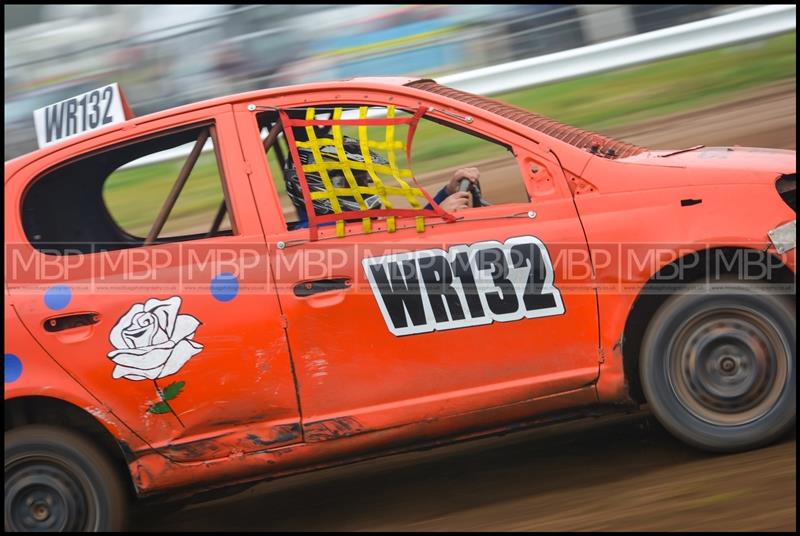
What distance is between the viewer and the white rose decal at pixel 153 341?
4738 millimetres

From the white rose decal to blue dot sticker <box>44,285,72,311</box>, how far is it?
257mm

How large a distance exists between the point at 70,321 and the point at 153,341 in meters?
0.39

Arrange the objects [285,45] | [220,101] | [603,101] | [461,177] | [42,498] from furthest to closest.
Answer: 1. [285,45]
2. [603,101]
3. [461,177]
4. [220,101]
5. [42,498]

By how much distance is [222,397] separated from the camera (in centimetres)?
475

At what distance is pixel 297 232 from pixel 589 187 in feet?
4.27

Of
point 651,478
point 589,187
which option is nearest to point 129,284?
point 589,187

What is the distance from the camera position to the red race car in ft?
15.2

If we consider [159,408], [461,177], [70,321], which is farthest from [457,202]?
[70,321]

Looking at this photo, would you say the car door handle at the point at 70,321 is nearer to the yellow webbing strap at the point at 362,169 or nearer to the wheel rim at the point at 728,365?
the yellow webbing strap at the point at 362,169

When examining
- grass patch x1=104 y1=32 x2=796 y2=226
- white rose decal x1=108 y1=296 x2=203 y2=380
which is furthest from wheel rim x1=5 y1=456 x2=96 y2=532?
grass patch x1=104 y1=32 x2=796 y2=226

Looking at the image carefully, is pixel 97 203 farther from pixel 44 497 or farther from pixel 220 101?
pixel 44 497

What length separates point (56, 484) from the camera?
4.84 m

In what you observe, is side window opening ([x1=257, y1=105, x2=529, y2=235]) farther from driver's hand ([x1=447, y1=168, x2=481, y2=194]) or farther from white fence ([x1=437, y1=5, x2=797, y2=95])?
white fence ([x1=437, y1=5, x2=797, y2=95])

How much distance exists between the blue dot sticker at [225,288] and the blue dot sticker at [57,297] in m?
0.65
